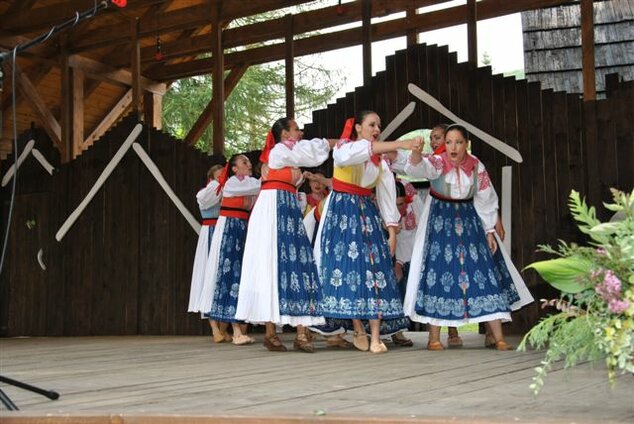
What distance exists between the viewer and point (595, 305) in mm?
1973

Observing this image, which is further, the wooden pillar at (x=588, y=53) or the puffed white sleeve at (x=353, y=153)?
the wooden pillar at (x=588, y=53)

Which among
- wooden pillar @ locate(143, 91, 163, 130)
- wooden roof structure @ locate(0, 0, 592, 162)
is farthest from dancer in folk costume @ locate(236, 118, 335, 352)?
wooden pillar @ locate(143, 91, 163, 130)

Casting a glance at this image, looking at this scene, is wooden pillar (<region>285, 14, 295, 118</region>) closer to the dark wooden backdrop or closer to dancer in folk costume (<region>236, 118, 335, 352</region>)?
Result: the dark wooden backdrop

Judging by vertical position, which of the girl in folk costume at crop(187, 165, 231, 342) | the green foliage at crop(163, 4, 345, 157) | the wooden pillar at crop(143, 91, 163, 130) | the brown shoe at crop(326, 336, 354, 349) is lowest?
the brown shoe at crop(326, 336, 354, 349)

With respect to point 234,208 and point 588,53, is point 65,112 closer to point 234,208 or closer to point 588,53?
point 234,208

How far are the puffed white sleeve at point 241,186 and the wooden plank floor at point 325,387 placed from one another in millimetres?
1563

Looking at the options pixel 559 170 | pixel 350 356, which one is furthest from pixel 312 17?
pixel 350 356

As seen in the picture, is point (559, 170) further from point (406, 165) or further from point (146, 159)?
point (146, 159)

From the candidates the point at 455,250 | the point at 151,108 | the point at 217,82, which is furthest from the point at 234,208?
the point at 151,108

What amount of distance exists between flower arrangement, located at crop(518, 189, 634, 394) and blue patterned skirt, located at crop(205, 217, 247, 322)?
4.37 m

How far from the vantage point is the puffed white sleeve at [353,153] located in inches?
178

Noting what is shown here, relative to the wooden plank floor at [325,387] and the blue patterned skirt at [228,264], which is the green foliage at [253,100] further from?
the wooden plank floor at [325,387]

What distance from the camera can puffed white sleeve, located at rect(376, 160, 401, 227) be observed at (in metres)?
4.84

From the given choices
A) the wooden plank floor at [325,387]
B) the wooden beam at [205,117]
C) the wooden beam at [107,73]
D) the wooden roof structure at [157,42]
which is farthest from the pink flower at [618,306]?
the wooden beam at [107,73]
